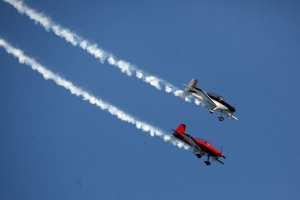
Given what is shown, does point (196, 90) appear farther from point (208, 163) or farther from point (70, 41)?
point (70, 41)

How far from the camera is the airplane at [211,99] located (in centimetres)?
7481

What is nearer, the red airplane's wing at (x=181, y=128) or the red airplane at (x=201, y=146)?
the red airplane at (x=201, y=146)

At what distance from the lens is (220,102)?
7525 centimetres

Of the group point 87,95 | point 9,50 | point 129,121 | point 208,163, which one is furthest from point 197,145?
point 9,50

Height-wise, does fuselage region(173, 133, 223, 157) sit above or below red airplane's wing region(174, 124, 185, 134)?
below

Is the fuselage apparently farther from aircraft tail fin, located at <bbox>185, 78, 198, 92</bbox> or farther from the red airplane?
aircraft tail fin, located at <bbox>185, 78, 198, 92</bbox>

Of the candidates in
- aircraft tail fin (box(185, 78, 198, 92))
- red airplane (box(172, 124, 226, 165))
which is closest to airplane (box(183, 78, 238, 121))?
aircraft tail fin (box(185, 78, 198, 92))

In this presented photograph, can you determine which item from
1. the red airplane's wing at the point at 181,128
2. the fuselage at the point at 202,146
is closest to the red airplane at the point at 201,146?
the fuselage at the point at 202,146

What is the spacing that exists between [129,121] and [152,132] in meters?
2.60

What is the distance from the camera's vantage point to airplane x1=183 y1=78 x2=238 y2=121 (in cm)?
7481

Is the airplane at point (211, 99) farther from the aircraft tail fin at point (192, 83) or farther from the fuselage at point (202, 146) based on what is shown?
the fuselage at point (202, 146)

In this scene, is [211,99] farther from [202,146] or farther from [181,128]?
[202,146]

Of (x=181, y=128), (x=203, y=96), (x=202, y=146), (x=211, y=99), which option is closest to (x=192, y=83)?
(x=203, y=96)

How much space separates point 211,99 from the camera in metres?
75.2
